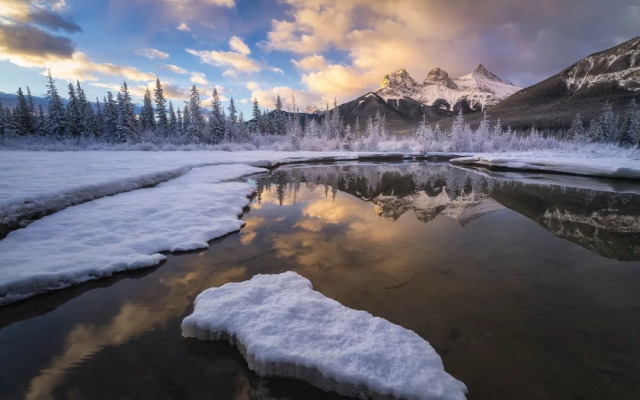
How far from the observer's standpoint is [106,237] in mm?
8125

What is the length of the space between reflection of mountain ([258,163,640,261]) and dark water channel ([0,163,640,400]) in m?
0.16

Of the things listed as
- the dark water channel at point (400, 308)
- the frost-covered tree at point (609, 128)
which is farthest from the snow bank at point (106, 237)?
the frost-covered tree at point (609, 128)

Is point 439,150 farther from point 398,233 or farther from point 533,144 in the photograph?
point 398,233

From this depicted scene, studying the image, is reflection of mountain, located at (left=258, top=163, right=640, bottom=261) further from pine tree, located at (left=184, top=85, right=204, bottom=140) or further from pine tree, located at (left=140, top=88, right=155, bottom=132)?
pine tree, located at (left=140, top=88, right=155, bottom=132)

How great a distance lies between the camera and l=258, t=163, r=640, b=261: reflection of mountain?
10.1m

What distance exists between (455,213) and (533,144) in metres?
61.0

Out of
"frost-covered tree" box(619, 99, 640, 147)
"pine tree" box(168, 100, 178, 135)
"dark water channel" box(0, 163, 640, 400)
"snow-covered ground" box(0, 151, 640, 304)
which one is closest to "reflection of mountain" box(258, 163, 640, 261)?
"dark water channel" box(0, 163, 640, 400)

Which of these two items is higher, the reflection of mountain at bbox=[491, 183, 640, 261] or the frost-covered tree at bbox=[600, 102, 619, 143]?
the frost-covered tree at bbox=[600, 102, 619, 143]

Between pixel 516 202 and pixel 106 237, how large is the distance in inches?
710

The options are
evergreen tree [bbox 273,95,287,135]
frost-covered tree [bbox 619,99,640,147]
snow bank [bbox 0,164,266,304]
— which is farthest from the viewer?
evergreen tree [bbox 273,95,287,135]

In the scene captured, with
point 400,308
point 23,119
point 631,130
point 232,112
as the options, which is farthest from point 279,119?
point 400,308

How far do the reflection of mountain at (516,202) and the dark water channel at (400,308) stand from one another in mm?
164

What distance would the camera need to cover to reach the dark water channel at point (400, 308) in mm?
3809

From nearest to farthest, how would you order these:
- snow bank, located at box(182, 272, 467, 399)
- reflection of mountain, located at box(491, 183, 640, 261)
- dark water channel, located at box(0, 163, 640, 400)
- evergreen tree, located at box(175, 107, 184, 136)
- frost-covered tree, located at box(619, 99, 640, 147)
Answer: snow bank, located at box(182, 272, 467, 399) < dark water channel, located at box(0, 163, 640, 400) < reflection of mountain, located at box(491, 183, 640, 261) < frost-covered tree, located at box(619, 99, 640, 147) < evergreen tree, located at box(175, 107, 184, 136)
